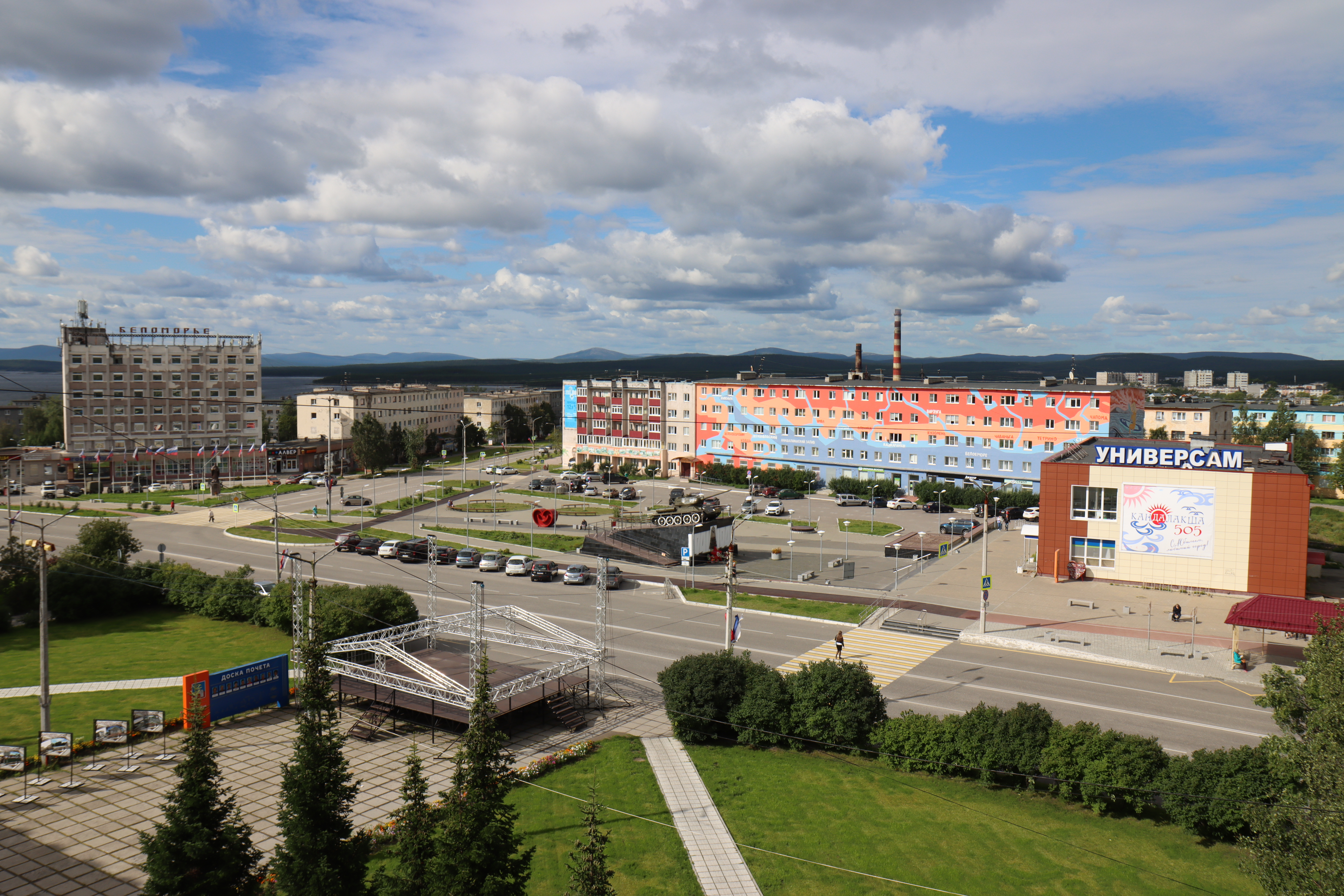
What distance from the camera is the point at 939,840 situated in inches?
874

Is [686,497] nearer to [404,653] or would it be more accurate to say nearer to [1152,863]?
[404,653]

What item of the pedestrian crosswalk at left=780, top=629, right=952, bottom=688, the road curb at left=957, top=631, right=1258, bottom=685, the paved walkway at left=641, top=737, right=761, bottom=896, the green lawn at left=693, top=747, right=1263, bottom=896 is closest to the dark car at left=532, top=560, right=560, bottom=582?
the pedestrian crosswalk at left=780, top=629, right=952, bottom=688

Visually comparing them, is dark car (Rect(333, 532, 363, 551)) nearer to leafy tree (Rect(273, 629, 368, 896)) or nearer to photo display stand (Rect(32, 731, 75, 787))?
photo display stand (Rect(32, 731, 75, 787))

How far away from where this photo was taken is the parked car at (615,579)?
172ft

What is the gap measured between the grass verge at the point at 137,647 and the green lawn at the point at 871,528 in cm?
4712

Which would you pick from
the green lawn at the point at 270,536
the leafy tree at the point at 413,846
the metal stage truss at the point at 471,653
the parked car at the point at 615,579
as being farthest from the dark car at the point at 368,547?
the leafy tree at the point at 413,846

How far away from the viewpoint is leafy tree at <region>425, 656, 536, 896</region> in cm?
1489

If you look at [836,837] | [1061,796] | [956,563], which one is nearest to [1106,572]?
[956,563]

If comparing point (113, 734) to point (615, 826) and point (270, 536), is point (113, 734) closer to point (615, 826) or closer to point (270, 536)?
point (615, 826)

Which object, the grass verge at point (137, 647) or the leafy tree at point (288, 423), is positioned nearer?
the grass verge at point (137, 647)

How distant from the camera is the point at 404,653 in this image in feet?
98.6

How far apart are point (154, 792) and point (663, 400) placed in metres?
Answer: 84.2

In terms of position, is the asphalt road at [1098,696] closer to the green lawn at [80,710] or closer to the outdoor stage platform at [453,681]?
the outdoor stage platform at [453,681]

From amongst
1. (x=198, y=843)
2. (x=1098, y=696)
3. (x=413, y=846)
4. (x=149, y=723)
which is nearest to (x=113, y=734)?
(x=149, y=723)
